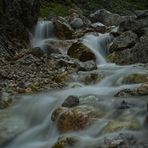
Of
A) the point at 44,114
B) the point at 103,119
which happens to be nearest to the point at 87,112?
the point at 103,119

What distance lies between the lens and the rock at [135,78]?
559 inches

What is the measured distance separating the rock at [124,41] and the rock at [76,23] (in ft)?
26.6

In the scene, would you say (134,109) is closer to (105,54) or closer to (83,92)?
(83,92)

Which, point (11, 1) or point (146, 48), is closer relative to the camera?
point (146, 48)

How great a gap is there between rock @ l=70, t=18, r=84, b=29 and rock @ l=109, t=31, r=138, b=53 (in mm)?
8120

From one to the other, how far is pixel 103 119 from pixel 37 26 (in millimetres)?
14568

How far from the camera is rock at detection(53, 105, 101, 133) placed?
1071cm

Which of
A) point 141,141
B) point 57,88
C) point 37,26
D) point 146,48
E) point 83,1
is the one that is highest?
point 83,1

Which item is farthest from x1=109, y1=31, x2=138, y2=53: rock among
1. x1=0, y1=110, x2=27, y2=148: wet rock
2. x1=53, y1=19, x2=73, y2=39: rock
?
x1=0, y1=110, x2=27, y2=148: wet rock

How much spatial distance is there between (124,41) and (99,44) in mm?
2224

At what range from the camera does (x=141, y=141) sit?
9.26m

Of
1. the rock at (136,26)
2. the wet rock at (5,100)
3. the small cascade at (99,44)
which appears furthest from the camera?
the rock at (136,26)

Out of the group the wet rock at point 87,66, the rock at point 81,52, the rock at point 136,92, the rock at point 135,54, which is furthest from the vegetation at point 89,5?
the rock at point 136,92

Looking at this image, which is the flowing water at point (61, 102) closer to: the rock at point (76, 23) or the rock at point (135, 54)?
the rock at point (135, 54)
